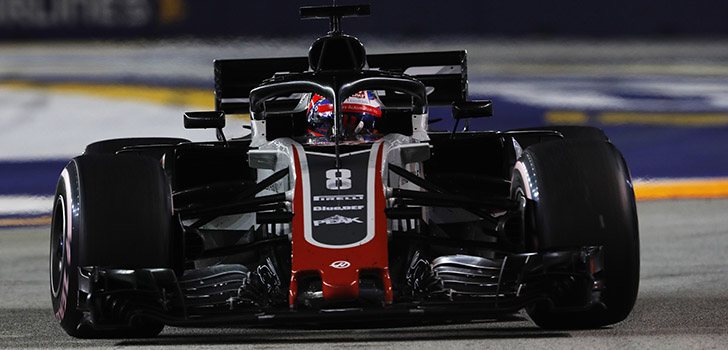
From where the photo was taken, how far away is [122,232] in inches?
308

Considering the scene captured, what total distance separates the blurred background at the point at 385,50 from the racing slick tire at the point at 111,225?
32.1ft

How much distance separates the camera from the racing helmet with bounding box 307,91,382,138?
29.5ft

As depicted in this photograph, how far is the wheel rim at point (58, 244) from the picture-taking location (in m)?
8.09

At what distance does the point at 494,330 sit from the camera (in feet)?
26.1

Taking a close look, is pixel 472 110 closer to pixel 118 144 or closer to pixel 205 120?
pixel 205 120

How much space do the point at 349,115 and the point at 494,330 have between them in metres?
1.62

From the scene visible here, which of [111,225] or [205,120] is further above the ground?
[205,120]

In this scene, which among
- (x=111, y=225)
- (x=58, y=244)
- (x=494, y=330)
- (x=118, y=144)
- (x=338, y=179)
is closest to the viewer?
(x=111, y=225)

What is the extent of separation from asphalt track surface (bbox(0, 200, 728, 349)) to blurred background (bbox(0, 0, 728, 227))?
6893 mm

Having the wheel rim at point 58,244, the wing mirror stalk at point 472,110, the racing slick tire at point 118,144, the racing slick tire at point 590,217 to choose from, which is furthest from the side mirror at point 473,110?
the wheel rim at point 58,244

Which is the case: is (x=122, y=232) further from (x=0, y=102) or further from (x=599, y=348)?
(x=0, y=102)

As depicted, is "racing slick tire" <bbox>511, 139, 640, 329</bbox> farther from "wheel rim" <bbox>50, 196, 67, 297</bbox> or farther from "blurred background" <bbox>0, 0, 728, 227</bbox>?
"blurred background" <bbox>0, 0, 728, 227</bbox>

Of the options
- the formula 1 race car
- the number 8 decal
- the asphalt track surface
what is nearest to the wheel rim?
the formula 1 race car

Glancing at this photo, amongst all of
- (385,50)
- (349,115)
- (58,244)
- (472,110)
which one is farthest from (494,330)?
(385,50)
